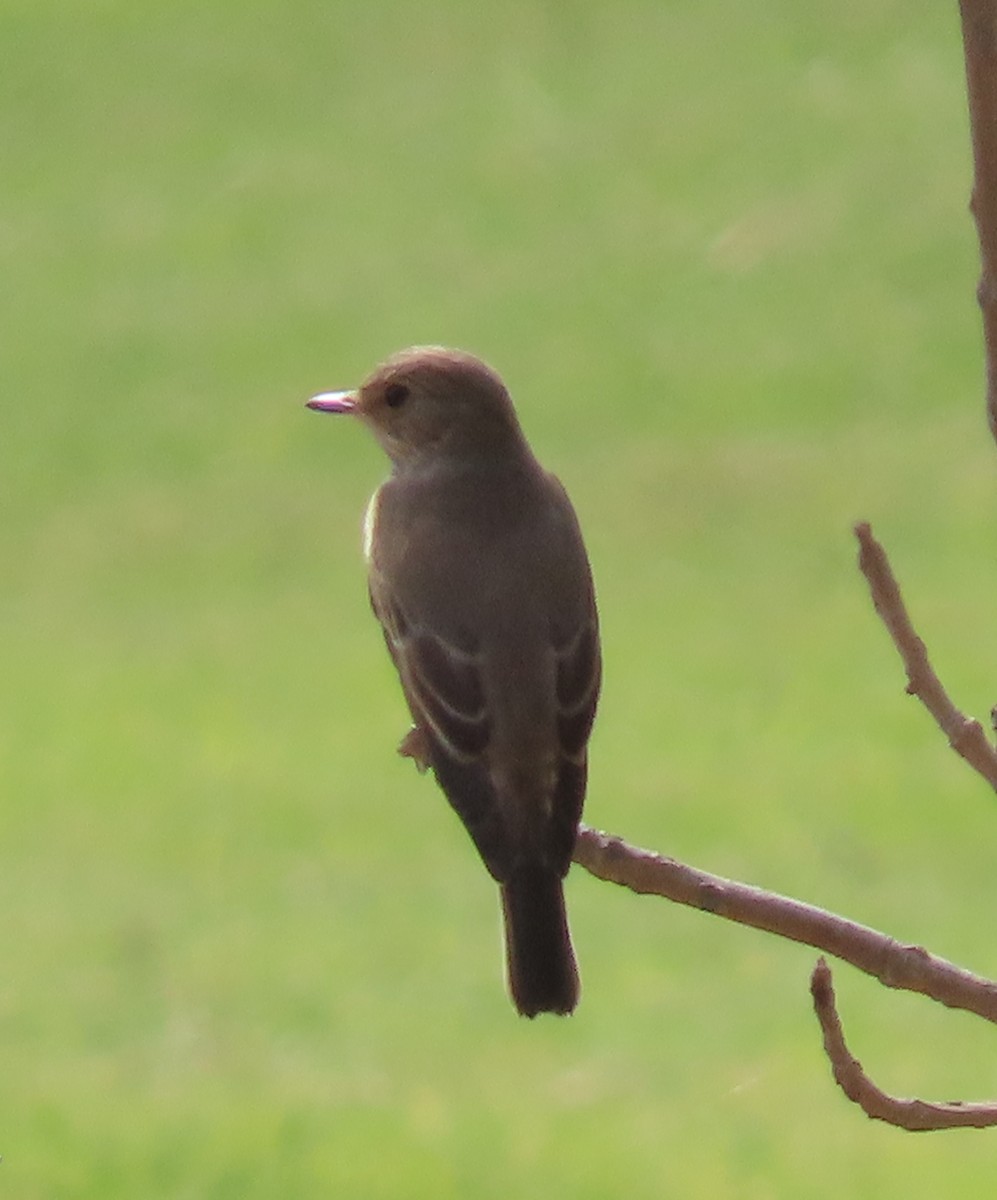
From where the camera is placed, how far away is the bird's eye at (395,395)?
178 inches

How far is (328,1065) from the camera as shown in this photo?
9.53 metres

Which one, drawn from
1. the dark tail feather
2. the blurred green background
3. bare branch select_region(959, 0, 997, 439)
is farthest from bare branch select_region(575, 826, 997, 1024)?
the blurred green background

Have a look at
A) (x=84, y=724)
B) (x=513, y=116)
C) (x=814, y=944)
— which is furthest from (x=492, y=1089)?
(x=513, y=116)

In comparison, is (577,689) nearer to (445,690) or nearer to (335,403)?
(445,690)

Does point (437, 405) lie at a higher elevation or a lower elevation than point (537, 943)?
higher

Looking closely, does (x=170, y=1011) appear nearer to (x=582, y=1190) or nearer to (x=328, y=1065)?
(x=328, y=1065)

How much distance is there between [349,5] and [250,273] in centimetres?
314

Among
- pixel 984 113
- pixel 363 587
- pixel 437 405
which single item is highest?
pixel 984 113

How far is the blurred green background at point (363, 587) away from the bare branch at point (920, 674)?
5678 mm

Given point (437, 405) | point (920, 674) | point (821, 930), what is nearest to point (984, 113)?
point (920, 674)

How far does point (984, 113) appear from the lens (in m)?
2.60

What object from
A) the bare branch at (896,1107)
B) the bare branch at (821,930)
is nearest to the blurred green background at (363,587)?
the bare branch at (821,930)

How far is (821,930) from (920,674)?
31 centimetres

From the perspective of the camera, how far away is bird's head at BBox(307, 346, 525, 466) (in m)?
4.48
